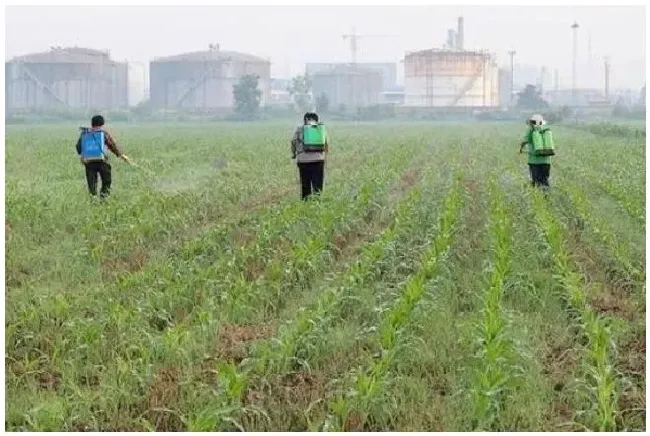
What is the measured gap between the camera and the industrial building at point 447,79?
261 ft

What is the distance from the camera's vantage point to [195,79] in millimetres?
78438

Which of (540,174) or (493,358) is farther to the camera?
(540,174)

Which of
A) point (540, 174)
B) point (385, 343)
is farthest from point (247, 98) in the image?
point (385, 343)

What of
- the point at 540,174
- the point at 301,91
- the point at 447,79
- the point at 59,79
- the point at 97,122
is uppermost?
the point at 447,79

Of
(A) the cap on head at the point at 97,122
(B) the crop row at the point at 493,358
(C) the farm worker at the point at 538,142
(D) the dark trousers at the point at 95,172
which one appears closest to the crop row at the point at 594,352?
(B) the crop row at the point at 493,358

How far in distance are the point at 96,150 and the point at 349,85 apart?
261 feet

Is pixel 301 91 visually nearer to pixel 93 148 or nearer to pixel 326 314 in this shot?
pixel 93 148

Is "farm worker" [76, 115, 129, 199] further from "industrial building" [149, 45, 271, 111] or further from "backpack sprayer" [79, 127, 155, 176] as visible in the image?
"industrial building" [149, 45, 271, 111]

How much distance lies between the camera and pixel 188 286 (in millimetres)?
7332

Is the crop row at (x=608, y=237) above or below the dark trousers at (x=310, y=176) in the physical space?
below

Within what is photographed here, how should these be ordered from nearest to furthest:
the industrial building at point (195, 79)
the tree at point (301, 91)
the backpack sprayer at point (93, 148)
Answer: the backpack sprayer at point (93, 148) → the tree at point (301, 91) → the industrial building at point (195, 79)

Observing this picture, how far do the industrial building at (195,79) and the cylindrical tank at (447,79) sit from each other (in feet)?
40.3

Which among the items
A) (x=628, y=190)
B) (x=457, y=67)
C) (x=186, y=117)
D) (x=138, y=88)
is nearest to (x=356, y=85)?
(x=457, y=67)

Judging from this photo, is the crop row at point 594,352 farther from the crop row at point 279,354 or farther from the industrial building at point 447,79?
the industrial building at point 447,79
